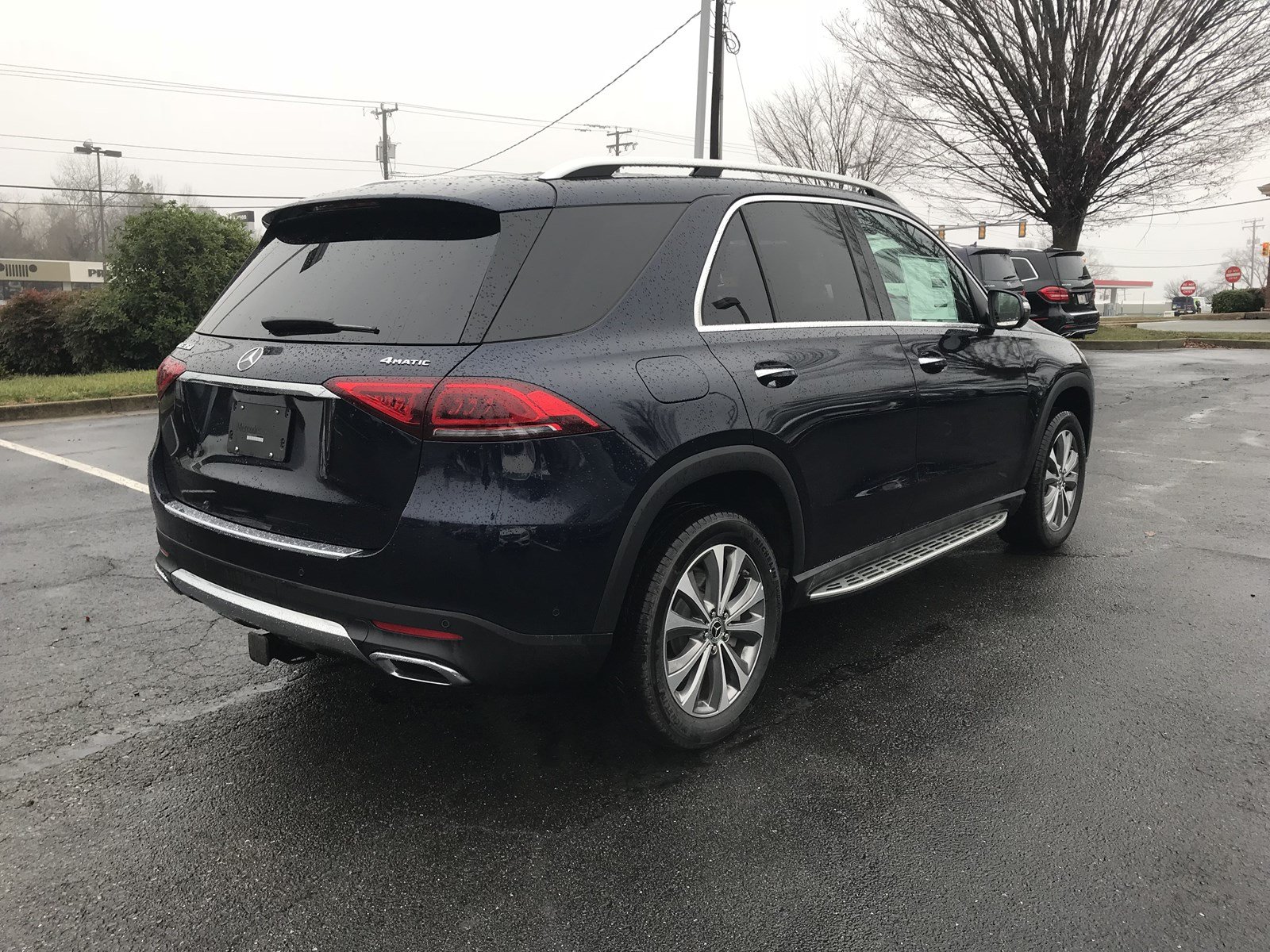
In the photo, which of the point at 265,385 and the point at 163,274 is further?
the point at 163,274

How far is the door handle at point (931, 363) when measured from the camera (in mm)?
4031

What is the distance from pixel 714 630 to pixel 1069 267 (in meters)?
18.2

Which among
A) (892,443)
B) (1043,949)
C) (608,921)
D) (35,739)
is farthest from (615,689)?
(35,739)

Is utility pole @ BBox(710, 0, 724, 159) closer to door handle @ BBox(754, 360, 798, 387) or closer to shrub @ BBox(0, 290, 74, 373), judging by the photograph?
shrub @ BBox(0, 290, 74, 373)

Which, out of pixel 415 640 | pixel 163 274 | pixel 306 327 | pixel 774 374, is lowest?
pixel 415 640

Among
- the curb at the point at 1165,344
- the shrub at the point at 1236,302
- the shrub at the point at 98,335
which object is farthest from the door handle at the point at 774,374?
the shrub at the point at 1236,302

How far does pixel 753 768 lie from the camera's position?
3.06m

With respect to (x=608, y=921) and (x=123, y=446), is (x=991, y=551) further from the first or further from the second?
(x=123, y=446)

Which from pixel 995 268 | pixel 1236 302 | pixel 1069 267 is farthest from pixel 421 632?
pixel 1236 302

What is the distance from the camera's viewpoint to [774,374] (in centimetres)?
325

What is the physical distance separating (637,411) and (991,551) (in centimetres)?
352

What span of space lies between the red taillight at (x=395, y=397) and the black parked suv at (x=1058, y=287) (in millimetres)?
17063

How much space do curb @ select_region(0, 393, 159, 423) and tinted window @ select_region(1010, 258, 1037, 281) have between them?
14987 millimetres

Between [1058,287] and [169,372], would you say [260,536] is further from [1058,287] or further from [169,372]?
[1058,287]
